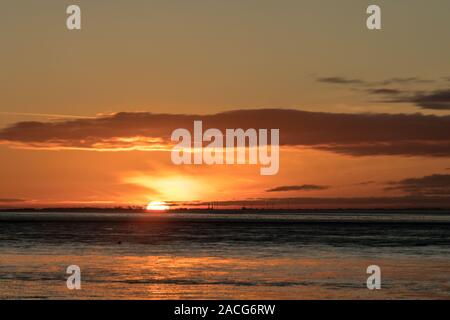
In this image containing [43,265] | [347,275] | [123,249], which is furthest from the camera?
[123,249]

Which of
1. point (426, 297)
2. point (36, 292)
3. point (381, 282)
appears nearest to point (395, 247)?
point (381, 282)

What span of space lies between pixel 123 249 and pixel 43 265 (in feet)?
68.5

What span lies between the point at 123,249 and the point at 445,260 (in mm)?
32863

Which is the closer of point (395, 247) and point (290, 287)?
point (290, 287)

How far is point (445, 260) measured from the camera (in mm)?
67250

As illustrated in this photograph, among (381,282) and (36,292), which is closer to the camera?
(36,292)
